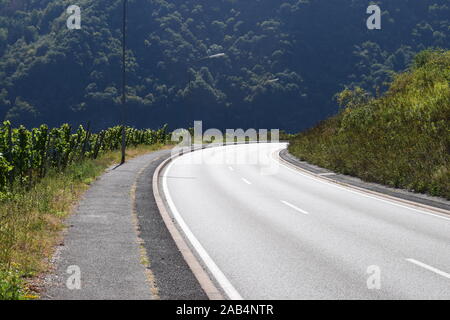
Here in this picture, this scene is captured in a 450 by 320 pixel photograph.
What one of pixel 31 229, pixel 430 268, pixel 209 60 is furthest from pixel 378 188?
pixel 209 60

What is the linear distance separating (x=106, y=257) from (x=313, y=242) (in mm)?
4062

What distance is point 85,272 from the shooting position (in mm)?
7320

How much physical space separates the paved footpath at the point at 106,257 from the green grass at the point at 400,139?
9.64 m

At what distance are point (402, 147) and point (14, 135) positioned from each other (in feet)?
47.8

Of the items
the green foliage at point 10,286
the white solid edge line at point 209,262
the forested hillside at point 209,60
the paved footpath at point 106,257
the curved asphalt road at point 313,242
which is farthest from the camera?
the forested hillside at point 209,60

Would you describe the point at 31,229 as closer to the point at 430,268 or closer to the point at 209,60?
the point at 430,268

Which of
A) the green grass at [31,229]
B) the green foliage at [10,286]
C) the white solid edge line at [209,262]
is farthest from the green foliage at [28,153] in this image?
the green foliage at [10,286]

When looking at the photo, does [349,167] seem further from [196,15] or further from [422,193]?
[196,15]

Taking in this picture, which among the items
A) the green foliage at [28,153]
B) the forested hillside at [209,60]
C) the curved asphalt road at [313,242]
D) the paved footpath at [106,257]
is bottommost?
the curved asphalt road at [313,242]

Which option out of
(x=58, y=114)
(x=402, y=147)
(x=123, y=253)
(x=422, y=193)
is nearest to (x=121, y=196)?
(x=123, y=253)

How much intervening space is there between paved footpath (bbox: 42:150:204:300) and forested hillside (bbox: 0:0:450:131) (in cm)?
11743

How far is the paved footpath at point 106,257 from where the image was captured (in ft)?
21.4

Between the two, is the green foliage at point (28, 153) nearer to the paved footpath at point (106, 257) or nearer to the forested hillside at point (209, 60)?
the paved footpath at point (106, 257)

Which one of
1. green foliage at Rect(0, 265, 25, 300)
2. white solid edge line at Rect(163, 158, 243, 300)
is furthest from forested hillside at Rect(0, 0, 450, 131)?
green foliage at Rect(0, 265, 25, 300)
